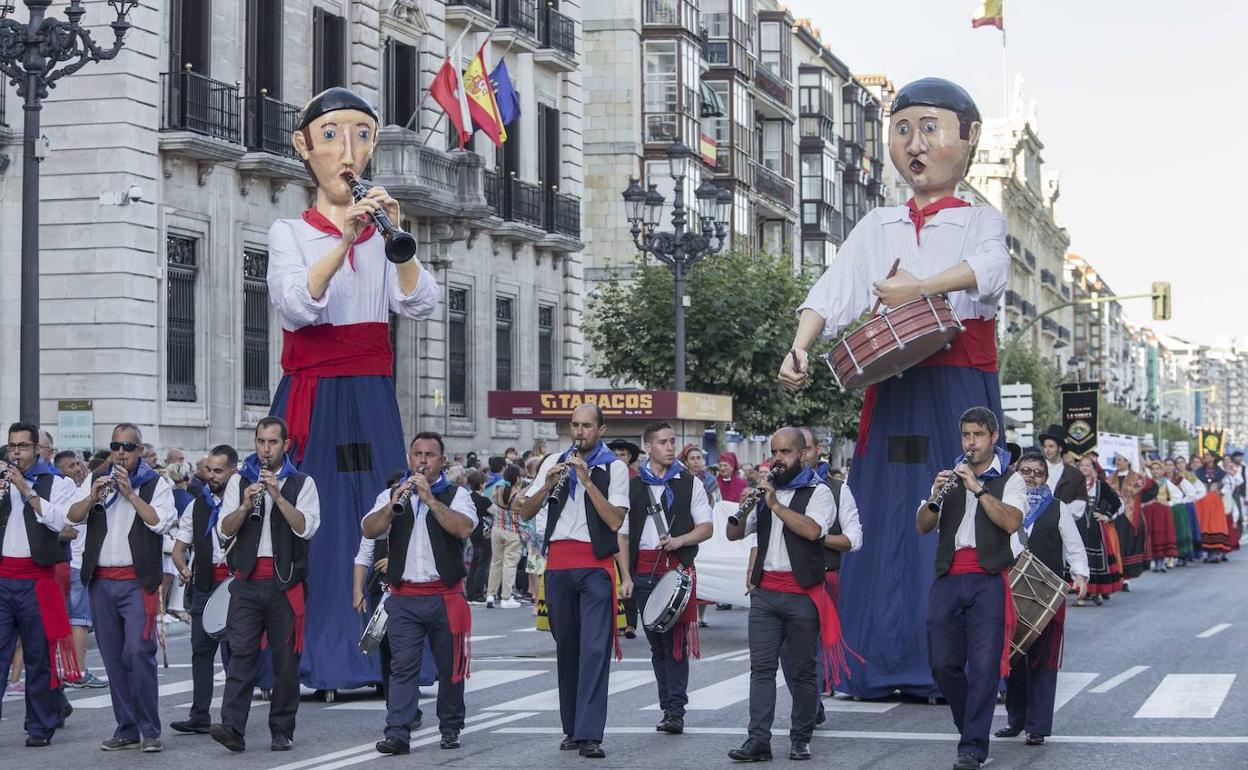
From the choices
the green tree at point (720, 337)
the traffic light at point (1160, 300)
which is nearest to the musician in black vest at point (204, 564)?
the green tree at point (720, 337)

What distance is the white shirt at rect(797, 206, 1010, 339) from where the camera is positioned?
Result: 13234 millimetres

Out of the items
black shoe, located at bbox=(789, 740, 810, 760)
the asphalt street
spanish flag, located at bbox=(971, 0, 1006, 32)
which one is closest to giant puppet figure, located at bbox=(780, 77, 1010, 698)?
the asphalt street

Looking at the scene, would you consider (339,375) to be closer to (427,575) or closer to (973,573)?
(427,575)

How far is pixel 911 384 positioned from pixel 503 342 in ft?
79.7

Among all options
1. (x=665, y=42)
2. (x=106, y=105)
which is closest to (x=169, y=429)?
(x=106, y=105)

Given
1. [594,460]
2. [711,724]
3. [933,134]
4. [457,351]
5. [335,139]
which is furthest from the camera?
[457,351]

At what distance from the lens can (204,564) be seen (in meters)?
12.8

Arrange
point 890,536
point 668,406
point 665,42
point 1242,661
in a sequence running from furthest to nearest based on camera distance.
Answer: point 665,42 → point 668,406 → point 1242,661 → point 890,536

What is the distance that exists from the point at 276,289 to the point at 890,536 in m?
4.14

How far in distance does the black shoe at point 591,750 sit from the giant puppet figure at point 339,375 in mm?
3137

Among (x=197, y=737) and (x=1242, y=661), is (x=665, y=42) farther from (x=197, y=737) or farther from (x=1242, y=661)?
(x=197, y=737)

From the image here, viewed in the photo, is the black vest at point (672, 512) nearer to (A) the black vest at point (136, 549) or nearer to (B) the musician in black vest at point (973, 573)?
(B) the musician in black vest at point (973, 573)

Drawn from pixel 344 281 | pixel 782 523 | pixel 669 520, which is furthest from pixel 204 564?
pixel 782 523

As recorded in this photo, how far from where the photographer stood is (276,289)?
13430 mm
